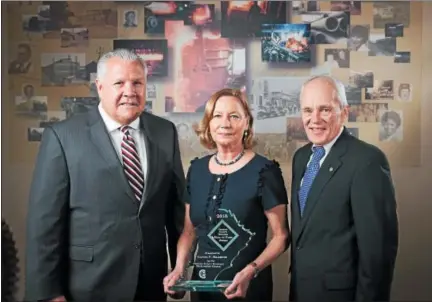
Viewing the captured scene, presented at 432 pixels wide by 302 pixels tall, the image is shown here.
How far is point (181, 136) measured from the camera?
7.61ft

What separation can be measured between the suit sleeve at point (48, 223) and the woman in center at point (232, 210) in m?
0.38

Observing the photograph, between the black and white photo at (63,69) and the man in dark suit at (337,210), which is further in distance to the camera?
the black and white photo at (63,69)

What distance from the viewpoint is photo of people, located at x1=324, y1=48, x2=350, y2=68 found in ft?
7.57

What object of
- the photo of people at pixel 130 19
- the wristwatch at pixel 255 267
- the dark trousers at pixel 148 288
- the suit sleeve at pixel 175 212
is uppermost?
the photo of people at pixel 130 19

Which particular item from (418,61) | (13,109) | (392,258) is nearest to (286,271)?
(392,258)

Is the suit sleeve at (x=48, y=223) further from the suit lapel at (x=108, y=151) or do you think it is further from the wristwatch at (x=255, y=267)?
the wristwatch at (x=255, y=267)

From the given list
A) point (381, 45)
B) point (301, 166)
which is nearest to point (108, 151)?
point (301, 166)

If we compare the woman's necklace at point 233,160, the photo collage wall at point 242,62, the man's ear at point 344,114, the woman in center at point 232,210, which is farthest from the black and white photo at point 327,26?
the woman's necklace at point 233,160

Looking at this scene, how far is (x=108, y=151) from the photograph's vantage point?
228 cm

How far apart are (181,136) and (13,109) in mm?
576

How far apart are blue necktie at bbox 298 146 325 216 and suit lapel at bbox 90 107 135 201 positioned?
0.55 metres

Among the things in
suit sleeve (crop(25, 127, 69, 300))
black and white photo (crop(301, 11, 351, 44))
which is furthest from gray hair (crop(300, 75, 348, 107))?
suit sleeve (crop(25, 127, 69, 300))

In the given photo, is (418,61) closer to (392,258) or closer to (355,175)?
(355,175)

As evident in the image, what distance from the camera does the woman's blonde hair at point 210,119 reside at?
2295 mm
